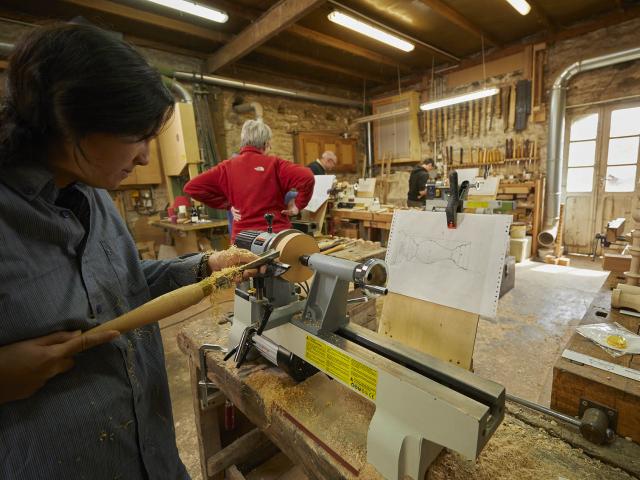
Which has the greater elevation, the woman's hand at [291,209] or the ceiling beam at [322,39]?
the ceiling beam at [322,39]

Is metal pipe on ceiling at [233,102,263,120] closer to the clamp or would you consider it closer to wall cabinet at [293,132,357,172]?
wall cabinet at [293,132,357,172]

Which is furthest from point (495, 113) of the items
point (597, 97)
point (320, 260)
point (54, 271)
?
point (54, 271)

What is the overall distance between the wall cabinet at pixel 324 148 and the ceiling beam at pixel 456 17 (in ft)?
10.3

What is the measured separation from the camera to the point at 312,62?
564cm

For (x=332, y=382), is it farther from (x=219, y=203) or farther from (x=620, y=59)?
(x=620, y=59)

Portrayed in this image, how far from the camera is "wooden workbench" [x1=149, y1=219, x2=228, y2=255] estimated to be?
387cm

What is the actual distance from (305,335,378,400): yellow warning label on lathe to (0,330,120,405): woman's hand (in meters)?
0.45

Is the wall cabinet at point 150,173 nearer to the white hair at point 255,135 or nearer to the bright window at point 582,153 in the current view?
the white hair at point 255,135

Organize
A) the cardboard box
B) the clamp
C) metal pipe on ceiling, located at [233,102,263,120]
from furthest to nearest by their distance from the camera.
Answer: metal pipe on ceiling, located at [233,102,263,120] → the cardboard box → the clamp

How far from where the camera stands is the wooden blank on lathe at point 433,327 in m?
1.17

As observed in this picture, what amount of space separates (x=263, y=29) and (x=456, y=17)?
2.62 metres

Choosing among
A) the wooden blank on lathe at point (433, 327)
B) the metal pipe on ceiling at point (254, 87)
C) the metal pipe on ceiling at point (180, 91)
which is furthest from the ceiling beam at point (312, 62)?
the wooden blank on lathe at point (433, 327)

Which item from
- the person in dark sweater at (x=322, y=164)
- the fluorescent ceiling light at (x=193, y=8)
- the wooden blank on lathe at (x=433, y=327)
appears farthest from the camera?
the person in dark sweater at (x=322, y=164)

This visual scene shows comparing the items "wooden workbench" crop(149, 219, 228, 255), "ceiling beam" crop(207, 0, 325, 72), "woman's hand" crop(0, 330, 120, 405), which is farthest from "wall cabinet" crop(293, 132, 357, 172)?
"woman's hand" crop(0, 330, 120, 405)
